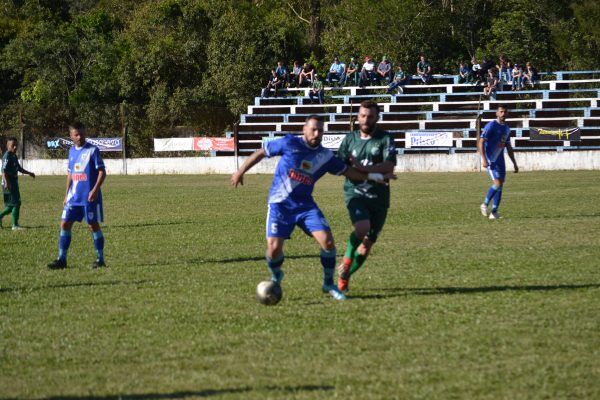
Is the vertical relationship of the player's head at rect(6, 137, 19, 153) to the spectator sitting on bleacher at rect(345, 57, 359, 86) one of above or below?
below

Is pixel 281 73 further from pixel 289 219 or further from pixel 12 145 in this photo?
pixel 289 219

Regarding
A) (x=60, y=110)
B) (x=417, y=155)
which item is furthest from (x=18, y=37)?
(x=417, y=155)

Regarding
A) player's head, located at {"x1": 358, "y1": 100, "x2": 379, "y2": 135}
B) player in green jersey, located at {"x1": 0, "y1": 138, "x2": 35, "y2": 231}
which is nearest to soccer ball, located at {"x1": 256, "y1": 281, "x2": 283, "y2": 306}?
player's head, located at {"x1": 358, "y1": 100, "x2": 379, "y2": 135}

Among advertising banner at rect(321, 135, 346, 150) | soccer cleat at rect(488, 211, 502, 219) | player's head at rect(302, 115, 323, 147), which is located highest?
player's head at rect(302, 115, 323, 147)

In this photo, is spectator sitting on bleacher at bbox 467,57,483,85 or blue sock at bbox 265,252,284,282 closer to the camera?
blue sock at bbox 265,252,284,282

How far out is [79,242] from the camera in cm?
1523

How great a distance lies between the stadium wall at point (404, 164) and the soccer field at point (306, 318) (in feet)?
68.1

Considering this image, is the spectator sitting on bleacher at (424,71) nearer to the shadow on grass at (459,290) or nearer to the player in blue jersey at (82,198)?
the player in blue jersey at (82,198)

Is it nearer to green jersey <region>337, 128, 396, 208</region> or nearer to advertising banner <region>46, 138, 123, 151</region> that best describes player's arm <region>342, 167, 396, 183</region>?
green jersey <region>337, 128, 396, 208</region>

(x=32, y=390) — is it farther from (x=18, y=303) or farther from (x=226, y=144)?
(x=226, y=144)

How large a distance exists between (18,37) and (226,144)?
900 inches

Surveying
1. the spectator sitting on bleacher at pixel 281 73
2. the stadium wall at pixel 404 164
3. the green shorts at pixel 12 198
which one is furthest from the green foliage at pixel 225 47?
the green shorts at pixel 12 198

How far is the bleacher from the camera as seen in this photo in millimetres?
39625

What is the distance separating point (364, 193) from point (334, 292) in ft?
3.34
